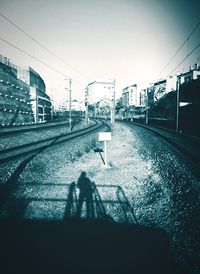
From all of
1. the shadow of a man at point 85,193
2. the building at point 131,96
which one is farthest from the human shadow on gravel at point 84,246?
the building at point 131,96

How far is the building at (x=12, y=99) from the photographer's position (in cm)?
2675

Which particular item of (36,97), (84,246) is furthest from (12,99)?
(84,246)

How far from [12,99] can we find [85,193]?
26.6 metres

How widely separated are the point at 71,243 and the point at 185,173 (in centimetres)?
650

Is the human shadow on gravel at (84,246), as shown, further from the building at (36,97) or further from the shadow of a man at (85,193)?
the building at (36,97)

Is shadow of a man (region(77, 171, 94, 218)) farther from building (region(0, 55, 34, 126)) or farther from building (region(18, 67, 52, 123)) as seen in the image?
building (region(18, 67, 52, 123))

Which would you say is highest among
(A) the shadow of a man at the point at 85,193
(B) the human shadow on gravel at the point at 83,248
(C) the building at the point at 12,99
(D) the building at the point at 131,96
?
(D) the building at the point at 131,96

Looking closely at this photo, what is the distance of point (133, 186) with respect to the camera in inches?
324

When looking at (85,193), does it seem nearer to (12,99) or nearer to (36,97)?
(12,99)

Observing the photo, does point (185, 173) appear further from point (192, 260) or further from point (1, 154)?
point (1, 154)

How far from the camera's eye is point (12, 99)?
96.3ft

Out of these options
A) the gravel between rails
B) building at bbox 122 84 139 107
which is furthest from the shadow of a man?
building at bbox 122 84 139 107

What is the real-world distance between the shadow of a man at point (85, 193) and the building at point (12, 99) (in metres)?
20.3

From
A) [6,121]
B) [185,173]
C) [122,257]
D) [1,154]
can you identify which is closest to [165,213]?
[122,257]
